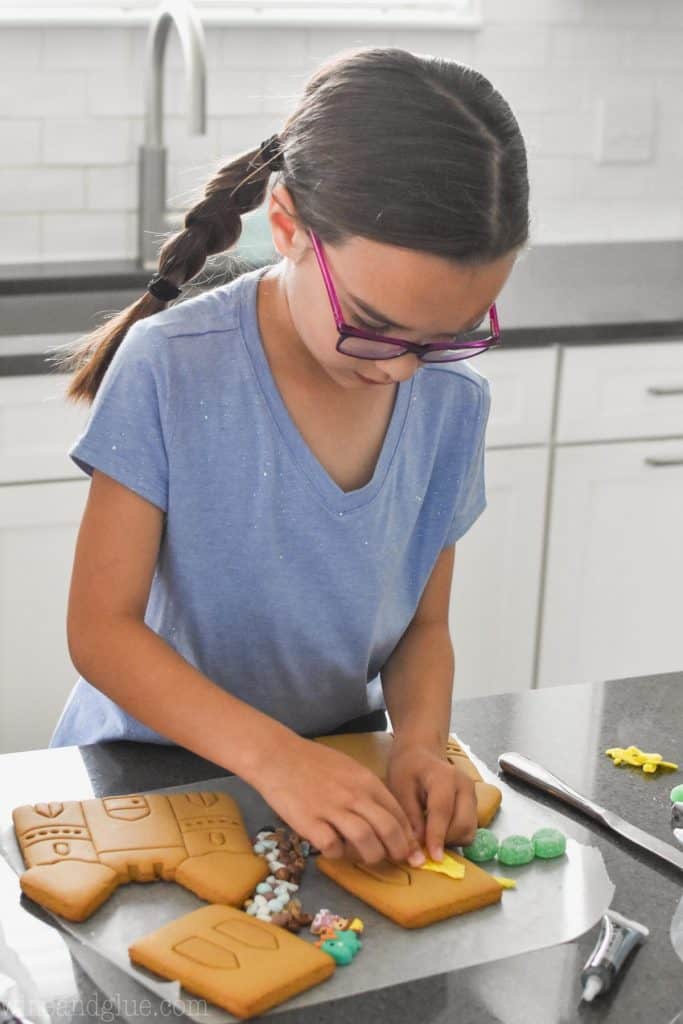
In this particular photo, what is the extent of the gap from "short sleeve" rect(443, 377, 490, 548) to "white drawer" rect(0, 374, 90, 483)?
96cm

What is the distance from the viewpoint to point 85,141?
9.07 ft

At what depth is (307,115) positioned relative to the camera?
3.93 feet

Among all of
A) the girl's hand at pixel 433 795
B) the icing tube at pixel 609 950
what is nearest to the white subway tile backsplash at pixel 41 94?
the girl's hand at pixel 433 795

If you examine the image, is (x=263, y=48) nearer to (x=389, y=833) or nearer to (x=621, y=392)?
(x=621, y=392)

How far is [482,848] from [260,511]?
40cm

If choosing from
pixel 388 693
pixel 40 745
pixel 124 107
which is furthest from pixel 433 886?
pixel 124 107

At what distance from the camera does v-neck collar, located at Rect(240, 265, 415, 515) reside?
1338 mm

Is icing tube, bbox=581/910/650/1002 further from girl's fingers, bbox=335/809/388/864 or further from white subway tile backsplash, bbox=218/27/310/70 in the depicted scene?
white subway tile backsplash, bbox=218/27/310/70

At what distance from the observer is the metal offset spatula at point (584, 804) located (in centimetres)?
109

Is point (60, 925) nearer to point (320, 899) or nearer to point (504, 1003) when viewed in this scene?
point (320, 899)

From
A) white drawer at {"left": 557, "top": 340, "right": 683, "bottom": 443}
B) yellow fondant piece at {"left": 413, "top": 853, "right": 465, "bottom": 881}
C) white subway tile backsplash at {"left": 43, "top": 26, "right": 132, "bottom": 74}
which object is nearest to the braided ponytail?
yellow fondant piece at {"left": 413, "top": 853, "right": 465, "bottom": 881}

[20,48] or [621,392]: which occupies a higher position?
[20,48]

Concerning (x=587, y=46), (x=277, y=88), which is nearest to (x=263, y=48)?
(x=277, y=88)

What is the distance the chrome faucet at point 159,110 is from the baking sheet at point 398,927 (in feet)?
5.12
